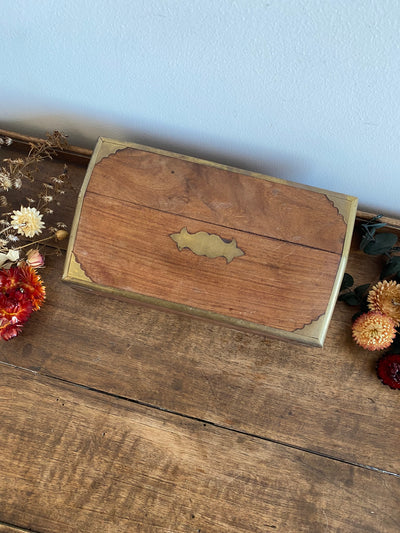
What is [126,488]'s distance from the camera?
0.78 metres

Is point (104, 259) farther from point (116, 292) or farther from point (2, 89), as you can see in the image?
point (2, 89)

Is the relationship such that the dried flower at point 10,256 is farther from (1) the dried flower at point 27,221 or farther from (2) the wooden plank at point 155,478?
(2) the wooden plank at point 155,478

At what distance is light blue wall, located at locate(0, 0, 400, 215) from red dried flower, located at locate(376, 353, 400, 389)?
0.30m

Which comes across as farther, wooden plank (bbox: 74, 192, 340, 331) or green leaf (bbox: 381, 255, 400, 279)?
green leaf (bbox: 381, 255, 400, 279)

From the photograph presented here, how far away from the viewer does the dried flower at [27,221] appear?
0.76 meters

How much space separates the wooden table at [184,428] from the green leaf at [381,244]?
0.27 ft

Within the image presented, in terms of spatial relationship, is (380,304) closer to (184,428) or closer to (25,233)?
(184,428)

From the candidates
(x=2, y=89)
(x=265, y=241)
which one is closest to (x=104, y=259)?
(x=265, y=241)

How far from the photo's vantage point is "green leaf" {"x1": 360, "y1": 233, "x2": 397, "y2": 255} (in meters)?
0.78

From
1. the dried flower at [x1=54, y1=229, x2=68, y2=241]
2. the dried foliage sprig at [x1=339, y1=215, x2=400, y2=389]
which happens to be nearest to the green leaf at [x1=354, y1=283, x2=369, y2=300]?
the dried foliage sprig at [x1=339, y1=215, x2=400, y2=389]

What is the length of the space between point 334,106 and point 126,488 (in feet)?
2.60

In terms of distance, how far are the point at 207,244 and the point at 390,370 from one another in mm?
436

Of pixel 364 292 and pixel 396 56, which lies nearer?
pixel 396 56

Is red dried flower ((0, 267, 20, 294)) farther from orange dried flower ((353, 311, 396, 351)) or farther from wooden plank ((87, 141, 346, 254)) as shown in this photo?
orange dried flower ((353, 311, 396, 351))
